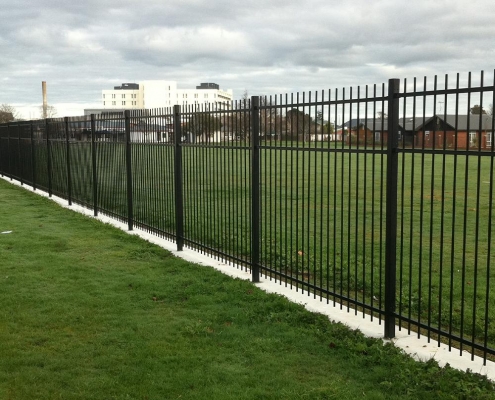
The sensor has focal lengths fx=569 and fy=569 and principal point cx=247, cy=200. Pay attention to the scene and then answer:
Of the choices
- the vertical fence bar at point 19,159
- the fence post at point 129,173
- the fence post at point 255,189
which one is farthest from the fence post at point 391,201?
the vertical fence bar at point 19,159

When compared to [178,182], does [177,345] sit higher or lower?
lower

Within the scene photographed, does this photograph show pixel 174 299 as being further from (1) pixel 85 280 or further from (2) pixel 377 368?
(2) pixel 377 368

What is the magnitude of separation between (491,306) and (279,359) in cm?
294

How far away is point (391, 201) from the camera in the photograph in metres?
5.50

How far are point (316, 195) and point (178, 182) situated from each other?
248cm

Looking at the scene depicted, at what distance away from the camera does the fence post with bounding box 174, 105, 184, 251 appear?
31.2 ft

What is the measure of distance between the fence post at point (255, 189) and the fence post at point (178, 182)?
2.23 m

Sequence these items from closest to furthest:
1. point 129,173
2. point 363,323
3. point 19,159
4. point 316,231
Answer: point 363,323, point 316,231, point 129,173, point 19,159

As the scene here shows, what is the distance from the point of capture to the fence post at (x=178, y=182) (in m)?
9.51

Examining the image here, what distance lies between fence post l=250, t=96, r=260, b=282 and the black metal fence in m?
0.02

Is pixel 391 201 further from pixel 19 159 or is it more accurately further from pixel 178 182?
pixel 19 159

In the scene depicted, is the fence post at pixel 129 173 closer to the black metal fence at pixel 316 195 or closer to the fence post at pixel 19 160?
the black metal fence at pixel 316 195

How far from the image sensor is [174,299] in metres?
7.01

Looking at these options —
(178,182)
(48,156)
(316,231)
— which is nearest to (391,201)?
(316,231)
